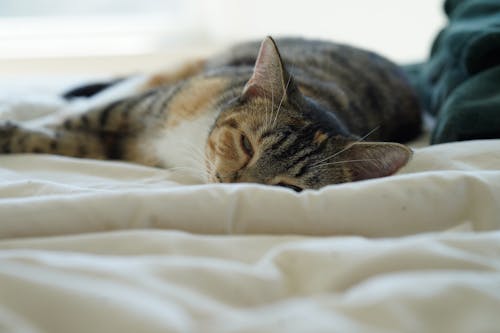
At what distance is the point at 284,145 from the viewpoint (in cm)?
125

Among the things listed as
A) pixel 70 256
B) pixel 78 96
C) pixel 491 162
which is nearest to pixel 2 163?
pixel 70 256

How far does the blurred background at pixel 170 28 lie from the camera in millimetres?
3637

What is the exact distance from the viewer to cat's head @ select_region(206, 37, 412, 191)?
121cm

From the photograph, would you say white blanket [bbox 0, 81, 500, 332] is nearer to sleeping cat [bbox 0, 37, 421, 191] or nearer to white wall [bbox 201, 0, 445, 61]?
sleeping cat [bbox 0, 37, 421, 191]

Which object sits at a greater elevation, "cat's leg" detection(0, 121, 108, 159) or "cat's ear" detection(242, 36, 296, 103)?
"cat's ear" detection(242, 36, 296, 103)

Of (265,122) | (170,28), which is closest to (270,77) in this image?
(265,122)

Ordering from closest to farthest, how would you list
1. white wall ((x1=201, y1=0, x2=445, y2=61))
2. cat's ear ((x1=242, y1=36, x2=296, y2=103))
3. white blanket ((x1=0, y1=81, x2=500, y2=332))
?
white blanket ((x1=0, y1=81, x2=500, y2=332)) → cat's ear ((x1=242, y1=36, x2=296, y2=103)) → white wall ((x1=201, y1=0, x2=445, y2=61))

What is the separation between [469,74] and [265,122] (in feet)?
2.48

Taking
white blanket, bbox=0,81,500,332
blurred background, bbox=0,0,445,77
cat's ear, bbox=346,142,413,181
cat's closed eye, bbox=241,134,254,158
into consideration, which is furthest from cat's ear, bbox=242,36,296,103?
blurred background, bbox=0,0,445,77

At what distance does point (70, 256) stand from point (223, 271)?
0.79 ft

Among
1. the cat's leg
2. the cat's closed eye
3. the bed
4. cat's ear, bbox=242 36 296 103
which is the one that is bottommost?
the cat's leg

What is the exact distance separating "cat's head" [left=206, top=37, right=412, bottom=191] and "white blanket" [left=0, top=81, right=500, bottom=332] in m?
0.26

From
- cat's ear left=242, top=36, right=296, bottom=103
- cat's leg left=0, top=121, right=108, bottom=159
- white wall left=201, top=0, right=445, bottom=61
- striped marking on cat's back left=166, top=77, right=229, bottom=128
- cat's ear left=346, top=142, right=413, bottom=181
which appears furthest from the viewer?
white wall left=201, top=0, right=445, bottom=61

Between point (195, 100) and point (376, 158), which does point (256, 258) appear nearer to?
point (376, 158)
